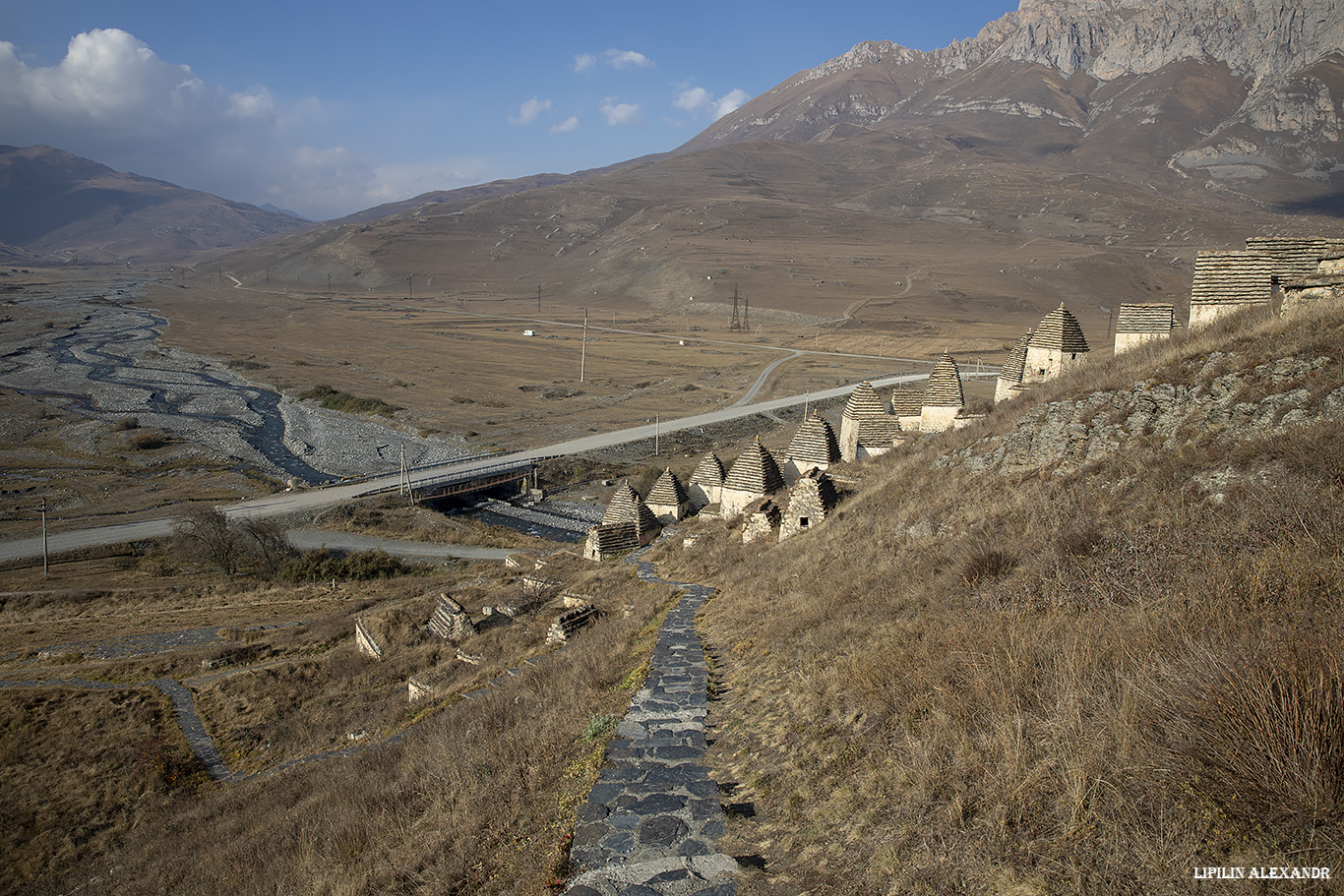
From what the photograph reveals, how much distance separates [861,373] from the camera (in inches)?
2936

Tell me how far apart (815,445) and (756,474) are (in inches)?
103

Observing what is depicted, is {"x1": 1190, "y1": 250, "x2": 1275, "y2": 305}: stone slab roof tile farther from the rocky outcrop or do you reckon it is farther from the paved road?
the paved road

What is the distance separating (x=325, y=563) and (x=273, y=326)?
307 feet

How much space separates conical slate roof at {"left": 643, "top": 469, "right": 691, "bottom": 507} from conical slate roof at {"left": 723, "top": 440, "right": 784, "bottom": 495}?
286 centimetres

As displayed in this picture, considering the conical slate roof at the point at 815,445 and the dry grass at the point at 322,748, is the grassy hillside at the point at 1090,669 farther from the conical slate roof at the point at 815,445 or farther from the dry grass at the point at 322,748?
the conical slate roof at the point at 815,445

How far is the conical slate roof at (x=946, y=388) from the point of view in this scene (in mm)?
23031

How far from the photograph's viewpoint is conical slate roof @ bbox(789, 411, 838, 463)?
23516 millimetres

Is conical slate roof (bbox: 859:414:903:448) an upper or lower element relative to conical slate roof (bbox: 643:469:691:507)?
upper

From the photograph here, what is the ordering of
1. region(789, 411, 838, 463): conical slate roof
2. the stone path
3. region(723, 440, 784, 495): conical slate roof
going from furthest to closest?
region(789, 411, 838, 463): conical slate roof < region(723, 440, 784, 495): conical slate roof < the stone path

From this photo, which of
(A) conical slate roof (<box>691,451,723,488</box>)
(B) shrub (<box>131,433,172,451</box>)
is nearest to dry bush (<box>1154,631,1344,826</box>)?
(A) conical slate roof (<box>691,451,723,488</box>)

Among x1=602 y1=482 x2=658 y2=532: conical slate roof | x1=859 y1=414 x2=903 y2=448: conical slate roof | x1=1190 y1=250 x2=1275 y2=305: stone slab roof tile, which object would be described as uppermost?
x1=1190 y1=250 x2=1275 y2=305: stone slab roof tile

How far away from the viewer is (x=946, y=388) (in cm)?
2325

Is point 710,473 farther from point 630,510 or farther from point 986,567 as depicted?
point 986,567

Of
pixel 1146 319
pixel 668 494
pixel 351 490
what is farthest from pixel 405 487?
pixel 1146 319
